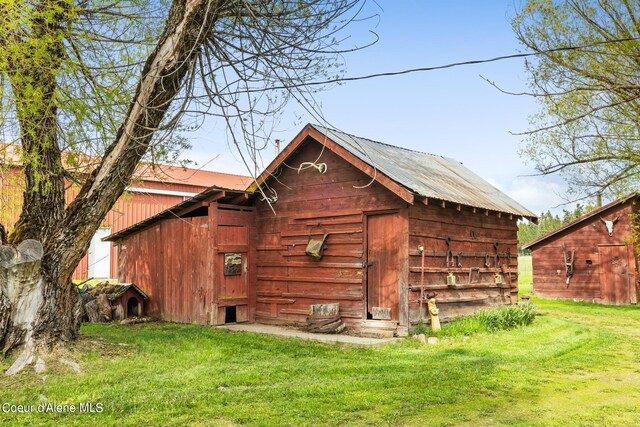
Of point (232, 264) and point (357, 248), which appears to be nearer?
point (357, 248)

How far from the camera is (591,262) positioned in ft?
78.2

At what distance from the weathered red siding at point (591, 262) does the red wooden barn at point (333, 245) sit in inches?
359

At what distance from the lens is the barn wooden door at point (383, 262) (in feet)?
40.8

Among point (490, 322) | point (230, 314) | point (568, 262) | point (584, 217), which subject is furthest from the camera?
point (568, 262)

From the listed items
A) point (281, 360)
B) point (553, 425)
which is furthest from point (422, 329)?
point (553, 425)

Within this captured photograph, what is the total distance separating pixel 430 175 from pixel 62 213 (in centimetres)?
966

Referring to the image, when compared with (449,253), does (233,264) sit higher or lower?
lower

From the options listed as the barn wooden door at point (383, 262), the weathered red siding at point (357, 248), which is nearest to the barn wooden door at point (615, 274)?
the weathered red siding at point (357, 248)

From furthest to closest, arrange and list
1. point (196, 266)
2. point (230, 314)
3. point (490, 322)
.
Result: point (230, 314) → point (196, 266) → point (490, 322)

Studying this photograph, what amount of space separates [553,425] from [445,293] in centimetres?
785

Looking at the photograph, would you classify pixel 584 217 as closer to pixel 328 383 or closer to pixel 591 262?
pixel 591 262

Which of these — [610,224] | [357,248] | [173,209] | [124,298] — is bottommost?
[124,298]

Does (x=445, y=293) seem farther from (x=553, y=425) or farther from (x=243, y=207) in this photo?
(x=553, y=425)

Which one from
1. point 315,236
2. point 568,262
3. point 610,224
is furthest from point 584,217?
point 315,236
